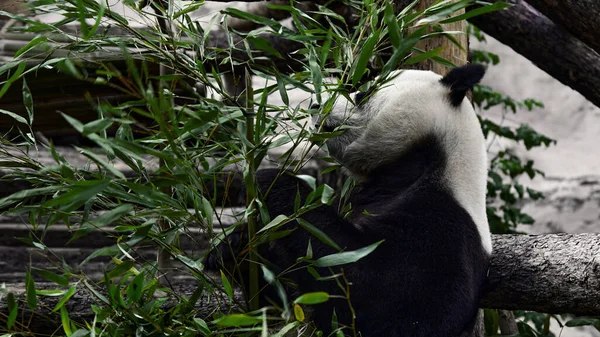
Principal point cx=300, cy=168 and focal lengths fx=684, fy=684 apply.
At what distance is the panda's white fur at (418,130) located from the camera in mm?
2268

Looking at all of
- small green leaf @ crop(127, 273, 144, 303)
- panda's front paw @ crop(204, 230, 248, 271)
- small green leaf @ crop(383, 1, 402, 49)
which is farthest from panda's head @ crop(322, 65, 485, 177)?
small green leaf @ crop(127, 273, 144, 303)

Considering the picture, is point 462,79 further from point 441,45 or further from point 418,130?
point 441,45

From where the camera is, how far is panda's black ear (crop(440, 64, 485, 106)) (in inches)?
90.1

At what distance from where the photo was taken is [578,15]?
2775 mm

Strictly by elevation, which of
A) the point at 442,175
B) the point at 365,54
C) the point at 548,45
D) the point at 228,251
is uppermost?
the point at 365,54

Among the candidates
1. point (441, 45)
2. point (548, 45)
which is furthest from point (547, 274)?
point (548, 45)

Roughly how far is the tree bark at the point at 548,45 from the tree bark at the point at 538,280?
138 centimetres

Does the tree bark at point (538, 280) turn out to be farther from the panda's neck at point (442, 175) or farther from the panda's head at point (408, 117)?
the panda's head at point (408, 117)

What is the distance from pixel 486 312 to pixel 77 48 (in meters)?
2.13

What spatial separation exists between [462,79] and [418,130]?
224 millimetres

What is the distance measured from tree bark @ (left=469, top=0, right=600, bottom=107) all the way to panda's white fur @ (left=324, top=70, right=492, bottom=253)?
1.23 m

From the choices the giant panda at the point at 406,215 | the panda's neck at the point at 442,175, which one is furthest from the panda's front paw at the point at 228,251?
the panda's neck at the point at 442,175

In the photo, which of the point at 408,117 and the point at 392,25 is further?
the point at 408,117

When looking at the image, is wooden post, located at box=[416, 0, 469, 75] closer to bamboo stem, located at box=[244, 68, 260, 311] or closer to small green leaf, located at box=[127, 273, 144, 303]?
bamboo stem, located at box=[244, 68, 260, 311]
